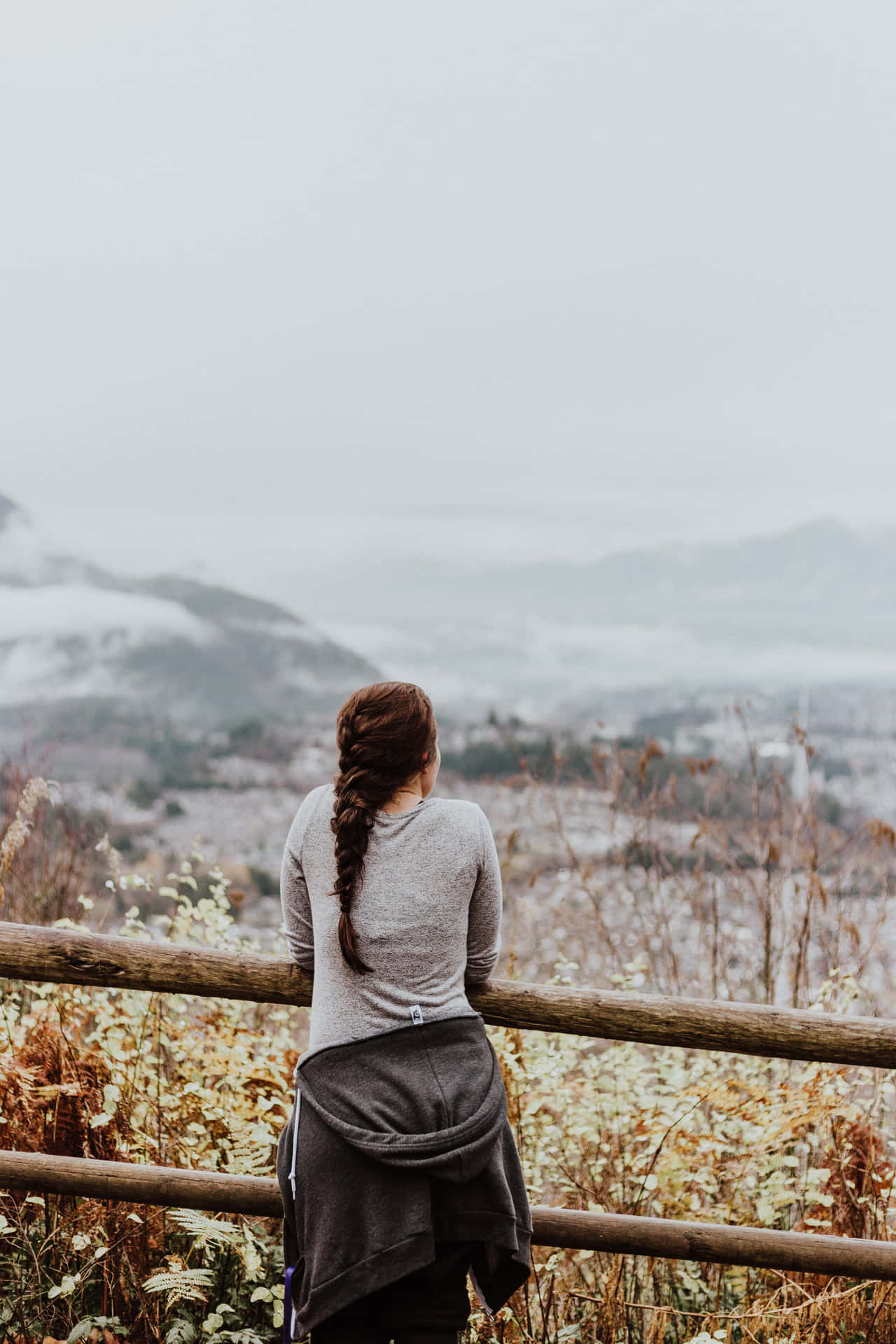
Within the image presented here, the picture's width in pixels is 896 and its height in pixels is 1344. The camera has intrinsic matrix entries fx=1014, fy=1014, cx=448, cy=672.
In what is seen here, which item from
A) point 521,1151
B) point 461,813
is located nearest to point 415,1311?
point 461,813

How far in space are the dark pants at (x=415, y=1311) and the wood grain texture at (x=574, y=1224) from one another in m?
0.50

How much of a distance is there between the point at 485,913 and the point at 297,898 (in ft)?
1.54

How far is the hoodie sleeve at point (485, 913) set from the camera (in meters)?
2.41

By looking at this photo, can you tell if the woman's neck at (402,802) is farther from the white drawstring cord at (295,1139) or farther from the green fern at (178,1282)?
the green fern at (178,1282)

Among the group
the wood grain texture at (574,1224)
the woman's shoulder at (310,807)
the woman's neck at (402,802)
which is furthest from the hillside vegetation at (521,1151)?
the woman's neck at (402,802)

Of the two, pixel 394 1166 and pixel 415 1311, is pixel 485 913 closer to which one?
pixel 394 1166

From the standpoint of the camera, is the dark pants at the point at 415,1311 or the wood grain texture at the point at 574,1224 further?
the wood grain texture at the point at 574,1224

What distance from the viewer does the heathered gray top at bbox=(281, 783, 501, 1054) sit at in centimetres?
233

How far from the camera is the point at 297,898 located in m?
2.53

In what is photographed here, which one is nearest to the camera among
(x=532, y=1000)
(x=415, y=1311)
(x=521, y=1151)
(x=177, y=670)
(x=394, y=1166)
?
(x=394, y=1166)

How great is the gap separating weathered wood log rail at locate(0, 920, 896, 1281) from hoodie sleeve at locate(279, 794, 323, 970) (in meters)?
0.17

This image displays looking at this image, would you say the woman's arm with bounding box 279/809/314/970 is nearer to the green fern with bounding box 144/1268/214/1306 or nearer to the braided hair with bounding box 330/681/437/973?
the braided hair with bounding box 330/681/437/973

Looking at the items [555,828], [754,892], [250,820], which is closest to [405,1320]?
[754,892]

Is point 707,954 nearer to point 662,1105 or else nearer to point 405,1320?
point 662,1105
